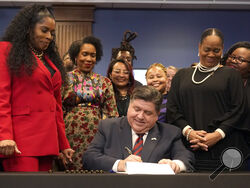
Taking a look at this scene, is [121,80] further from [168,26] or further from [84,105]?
[168,26]

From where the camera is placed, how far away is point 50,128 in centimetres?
231

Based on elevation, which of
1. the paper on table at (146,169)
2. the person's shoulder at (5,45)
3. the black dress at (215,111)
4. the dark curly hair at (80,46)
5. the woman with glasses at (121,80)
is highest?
the dark curly hair at (80,46)

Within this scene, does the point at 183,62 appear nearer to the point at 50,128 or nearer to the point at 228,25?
the point at 228,25

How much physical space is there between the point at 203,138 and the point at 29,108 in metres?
1.10

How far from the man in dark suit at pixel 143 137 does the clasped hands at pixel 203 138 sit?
0.87 feet

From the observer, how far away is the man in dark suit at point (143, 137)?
2033mm

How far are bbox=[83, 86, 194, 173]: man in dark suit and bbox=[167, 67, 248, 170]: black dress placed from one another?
370 millimetres

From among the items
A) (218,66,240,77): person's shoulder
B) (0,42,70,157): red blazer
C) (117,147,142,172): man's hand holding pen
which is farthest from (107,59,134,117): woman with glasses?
(117,147,142,172): man's hand holding pen

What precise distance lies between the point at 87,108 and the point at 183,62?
4531 millimetres

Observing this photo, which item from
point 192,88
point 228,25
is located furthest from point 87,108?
point 228,25

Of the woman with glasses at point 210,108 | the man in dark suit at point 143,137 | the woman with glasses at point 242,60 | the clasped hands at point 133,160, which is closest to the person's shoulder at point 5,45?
the man in dark suit at point 143,137

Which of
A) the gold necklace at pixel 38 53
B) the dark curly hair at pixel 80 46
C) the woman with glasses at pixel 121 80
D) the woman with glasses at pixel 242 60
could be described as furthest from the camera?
the woman with glasses at pixel 121 80

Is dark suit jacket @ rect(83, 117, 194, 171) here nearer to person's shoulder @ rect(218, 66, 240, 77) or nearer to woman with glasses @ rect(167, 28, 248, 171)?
woman with glasses @ rect(167, 28, 248, 171)

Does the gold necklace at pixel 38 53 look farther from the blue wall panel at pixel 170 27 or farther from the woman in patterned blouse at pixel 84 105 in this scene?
the blue wall panel at pixel 170 27
